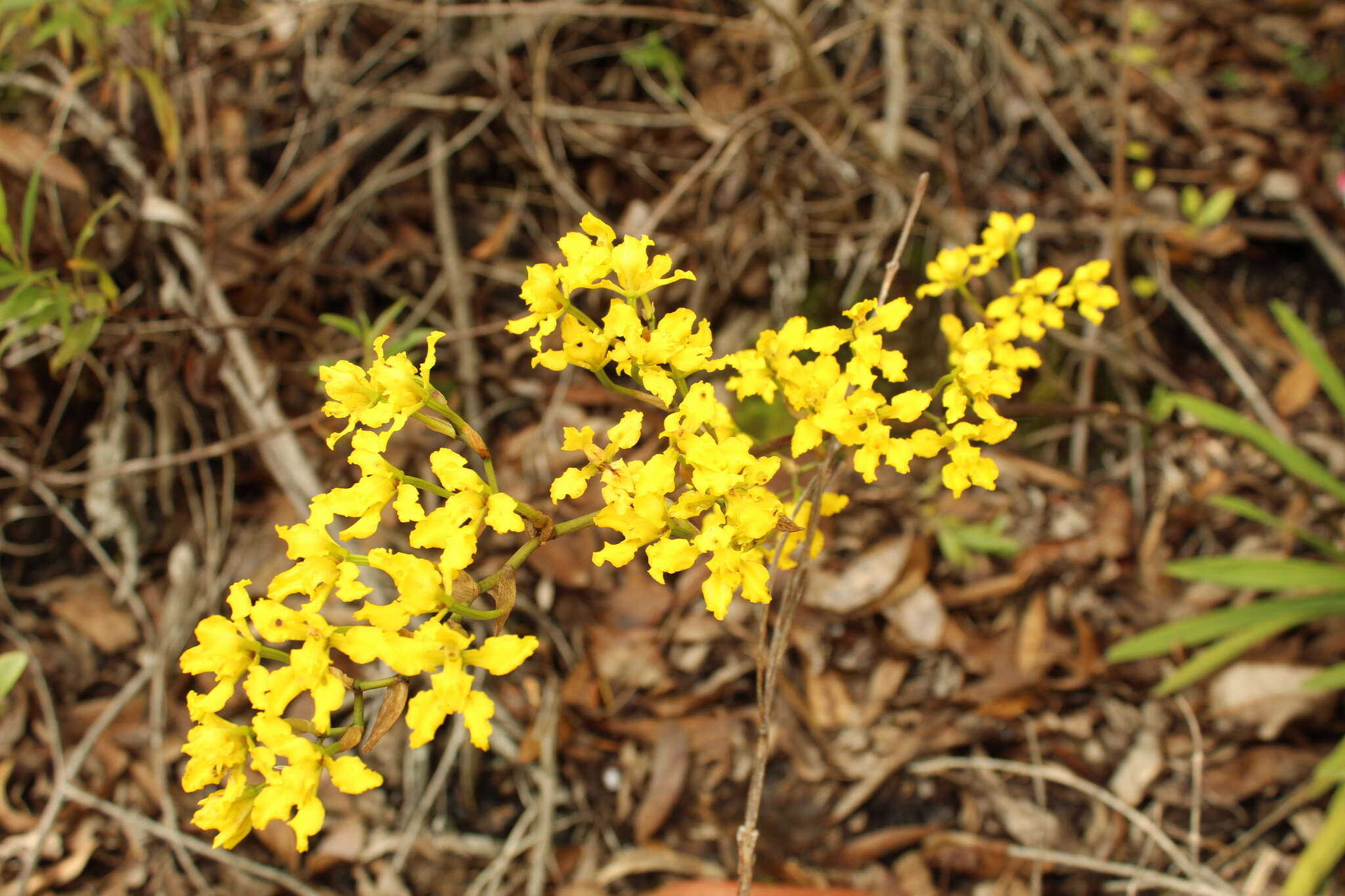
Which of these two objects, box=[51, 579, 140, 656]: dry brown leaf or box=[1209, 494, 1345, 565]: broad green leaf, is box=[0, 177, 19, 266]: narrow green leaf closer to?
box=[51, 579, 140, 656]: dry brown leaf

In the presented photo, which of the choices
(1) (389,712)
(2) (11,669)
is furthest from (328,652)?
(2) (11,669)

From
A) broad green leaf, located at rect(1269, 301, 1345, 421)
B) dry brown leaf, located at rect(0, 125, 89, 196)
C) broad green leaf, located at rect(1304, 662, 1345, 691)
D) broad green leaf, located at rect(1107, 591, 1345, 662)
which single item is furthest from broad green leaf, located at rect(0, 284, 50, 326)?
broad green leaf, located at rect(1269, 301, 1345, 421)

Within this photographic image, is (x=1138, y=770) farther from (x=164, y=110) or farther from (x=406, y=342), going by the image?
(x=164, y=110)

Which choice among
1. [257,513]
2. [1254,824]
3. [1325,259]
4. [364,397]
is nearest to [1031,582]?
[1254,824]

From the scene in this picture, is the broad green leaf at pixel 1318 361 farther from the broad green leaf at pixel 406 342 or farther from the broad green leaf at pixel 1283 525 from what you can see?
the broad green leaf at pixel 406 342

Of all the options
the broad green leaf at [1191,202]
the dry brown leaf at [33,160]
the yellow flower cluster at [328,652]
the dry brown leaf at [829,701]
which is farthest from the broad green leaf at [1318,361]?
the dry brown leaf at [33,160]

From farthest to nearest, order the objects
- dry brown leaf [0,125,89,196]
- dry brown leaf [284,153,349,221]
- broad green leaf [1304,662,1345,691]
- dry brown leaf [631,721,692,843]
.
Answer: dry brown leaf [284,153,349,221] → dry brown leaf [0,125,89,196] → dry brown leaf [631,721,692,843] → broad green leaf [1304,662,1345,691]
